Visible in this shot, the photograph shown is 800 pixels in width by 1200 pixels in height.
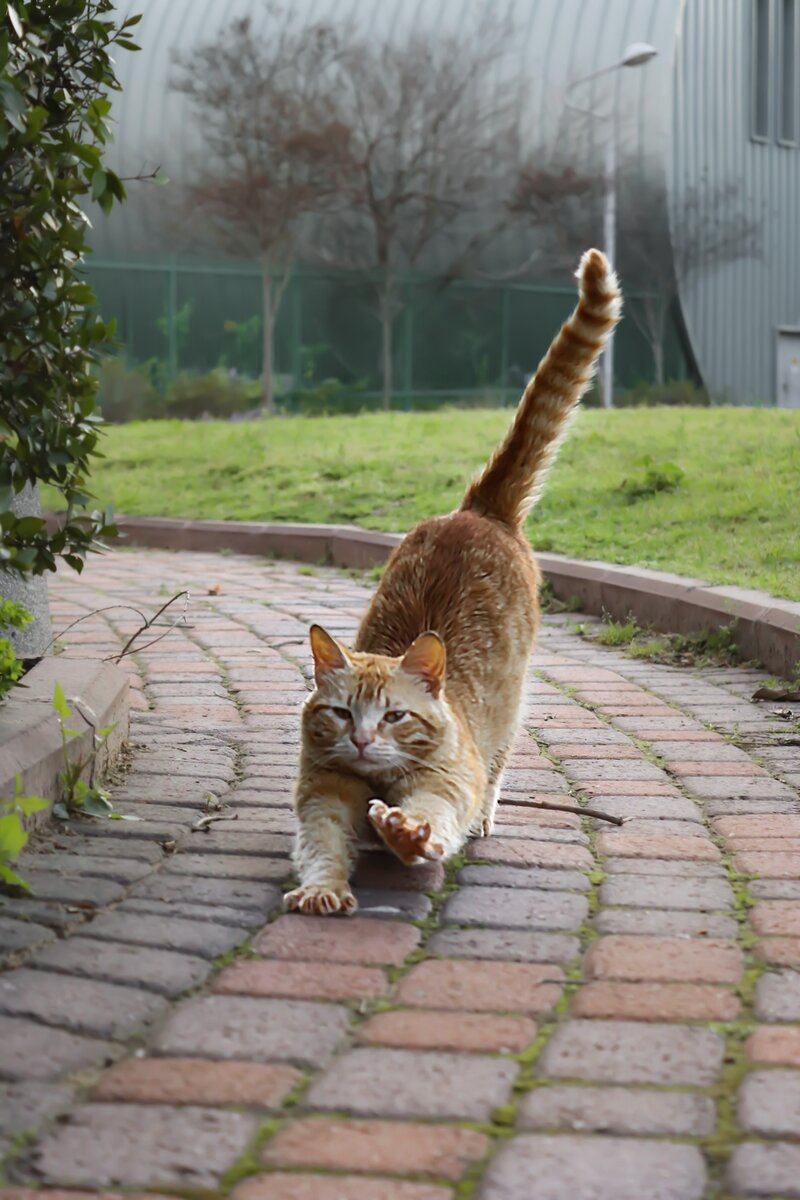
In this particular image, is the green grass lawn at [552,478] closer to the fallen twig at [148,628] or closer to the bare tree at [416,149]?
the fallen twig at [148,628]

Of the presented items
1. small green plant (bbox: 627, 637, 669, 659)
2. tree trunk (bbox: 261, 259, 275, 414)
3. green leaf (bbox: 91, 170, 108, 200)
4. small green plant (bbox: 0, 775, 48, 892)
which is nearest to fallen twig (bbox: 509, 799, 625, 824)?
small green plant (bbox: 0, 775, 48, 892)

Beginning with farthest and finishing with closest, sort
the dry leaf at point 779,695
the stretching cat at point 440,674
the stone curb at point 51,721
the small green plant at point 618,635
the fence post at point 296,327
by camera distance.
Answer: the fence post at point 296,327
the small green plant at point 618,635
the dry leaf at point 779,695
the stone curb at point 51,721
the stretching cat at point 440,674

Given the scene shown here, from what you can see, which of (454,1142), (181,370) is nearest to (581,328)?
(454,1142)

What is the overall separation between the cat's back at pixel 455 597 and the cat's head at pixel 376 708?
403mm

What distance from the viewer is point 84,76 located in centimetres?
450

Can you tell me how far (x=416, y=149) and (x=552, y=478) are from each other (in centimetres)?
1898

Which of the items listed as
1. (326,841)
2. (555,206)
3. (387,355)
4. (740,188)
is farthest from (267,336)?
(326,841)

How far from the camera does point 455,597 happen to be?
454cm

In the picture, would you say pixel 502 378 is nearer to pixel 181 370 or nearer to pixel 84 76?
pixel 181 370

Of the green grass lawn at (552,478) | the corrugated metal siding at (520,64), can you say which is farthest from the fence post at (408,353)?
the green grass lawn at (552,478)

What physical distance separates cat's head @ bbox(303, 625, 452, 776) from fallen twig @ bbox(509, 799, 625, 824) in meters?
0.58

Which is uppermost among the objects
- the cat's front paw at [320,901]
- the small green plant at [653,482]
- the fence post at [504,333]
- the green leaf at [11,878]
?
the fence post at [504,333]

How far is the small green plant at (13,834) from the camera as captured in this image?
3211mm

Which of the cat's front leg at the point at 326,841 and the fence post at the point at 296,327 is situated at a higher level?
the fence post at the point at 296,327
